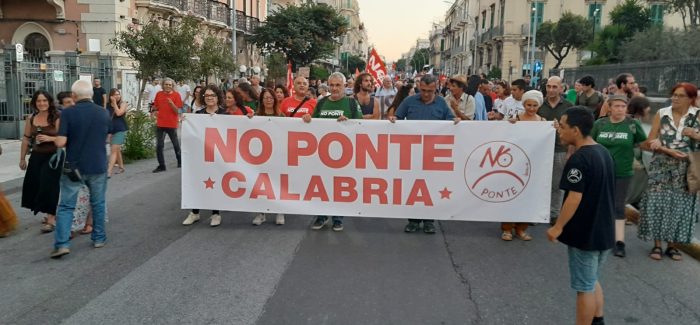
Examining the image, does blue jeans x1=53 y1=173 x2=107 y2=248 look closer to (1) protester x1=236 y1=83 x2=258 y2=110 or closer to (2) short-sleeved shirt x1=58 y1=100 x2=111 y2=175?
(2) short-sleeved shirt x1=58 y1=100 x2=111 y2=175

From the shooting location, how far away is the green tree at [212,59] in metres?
21.0

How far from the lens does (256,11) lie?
50625 millimetres

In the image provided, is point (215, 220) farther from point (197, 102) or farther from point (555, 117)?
point (197, 102)

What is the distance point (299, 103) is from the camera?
823cm

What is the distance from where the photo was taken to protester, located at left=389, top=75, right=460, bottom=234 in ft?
23.7

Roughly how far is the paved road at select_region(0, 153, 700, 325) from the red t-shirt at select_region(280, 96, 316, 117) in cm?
147

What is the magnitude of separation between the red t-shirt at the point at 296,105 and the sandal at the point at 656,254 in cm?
427

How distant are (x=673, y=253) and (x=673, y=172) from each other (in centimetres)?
92

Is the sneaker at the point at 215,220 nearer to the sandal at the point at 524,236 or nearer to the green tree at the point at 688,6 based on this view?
the sandal at the point at 524,236

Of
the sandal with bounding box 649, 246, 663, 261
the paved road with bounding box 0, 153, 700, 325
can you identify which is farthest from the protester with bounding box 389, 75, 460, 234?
the sandal with bounding box 649, 246, 663, 261

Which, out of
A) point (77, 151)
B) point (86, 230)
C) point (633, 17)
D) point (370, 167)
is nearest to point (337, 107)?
point (370, 167)

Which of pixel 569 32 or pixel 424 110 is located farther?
pixel 569 32

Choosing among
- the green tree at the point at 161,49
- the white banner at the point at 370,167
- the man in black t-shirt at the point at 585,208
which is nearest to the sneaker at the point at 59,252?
the white banner at the point at 370,167

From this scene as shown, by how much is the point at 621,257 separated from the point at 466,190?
1747 millimetres
